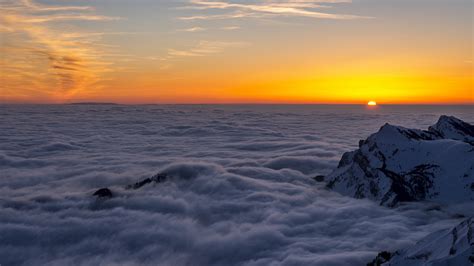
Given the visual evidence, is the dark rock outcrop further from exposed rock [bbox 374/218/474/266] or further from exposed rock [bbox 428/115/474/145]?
exposed rock [bbox 428/115/474/145]

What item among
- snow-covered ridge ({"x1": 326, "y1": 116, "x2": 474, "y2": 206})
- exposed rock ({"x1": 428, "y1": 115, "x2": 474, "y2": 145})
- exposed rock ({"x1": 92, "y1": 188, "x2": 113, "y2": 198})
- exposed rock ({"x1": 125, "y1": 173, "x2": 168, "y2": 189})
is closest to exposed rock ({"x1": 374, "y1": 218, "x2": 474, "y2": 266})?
snow-covered ridge ({"x1": 326, "y1": 116, "x2": 474, "y2": 206})

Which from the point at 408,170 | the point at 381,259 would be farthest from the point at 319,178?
the point at 381,259

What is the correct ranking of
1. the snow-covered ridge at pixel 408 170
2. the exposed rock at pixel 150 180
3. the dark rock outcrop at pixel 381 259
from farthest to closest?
the exposed rock at pixel 150 180
the snow-covered ridge at pixel 408 170
the dark rock outcrop at pixel 381 259

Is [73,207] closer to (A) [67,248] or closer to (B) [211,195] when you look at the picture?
(A) [67,248]

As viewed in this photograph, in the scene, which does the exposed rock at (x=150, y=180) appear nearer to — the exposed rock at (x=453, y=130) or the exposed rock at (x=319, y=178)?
the exposed rock at (x=319, y=178)

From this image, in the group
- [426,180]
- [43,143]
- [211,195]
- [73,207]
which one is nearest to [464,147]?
[426,180]

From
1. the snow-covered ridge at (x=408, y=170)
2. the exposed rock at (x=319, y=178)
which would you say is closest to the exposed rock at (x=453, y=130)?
the snow-covered ridge at (x=408, y=170)
